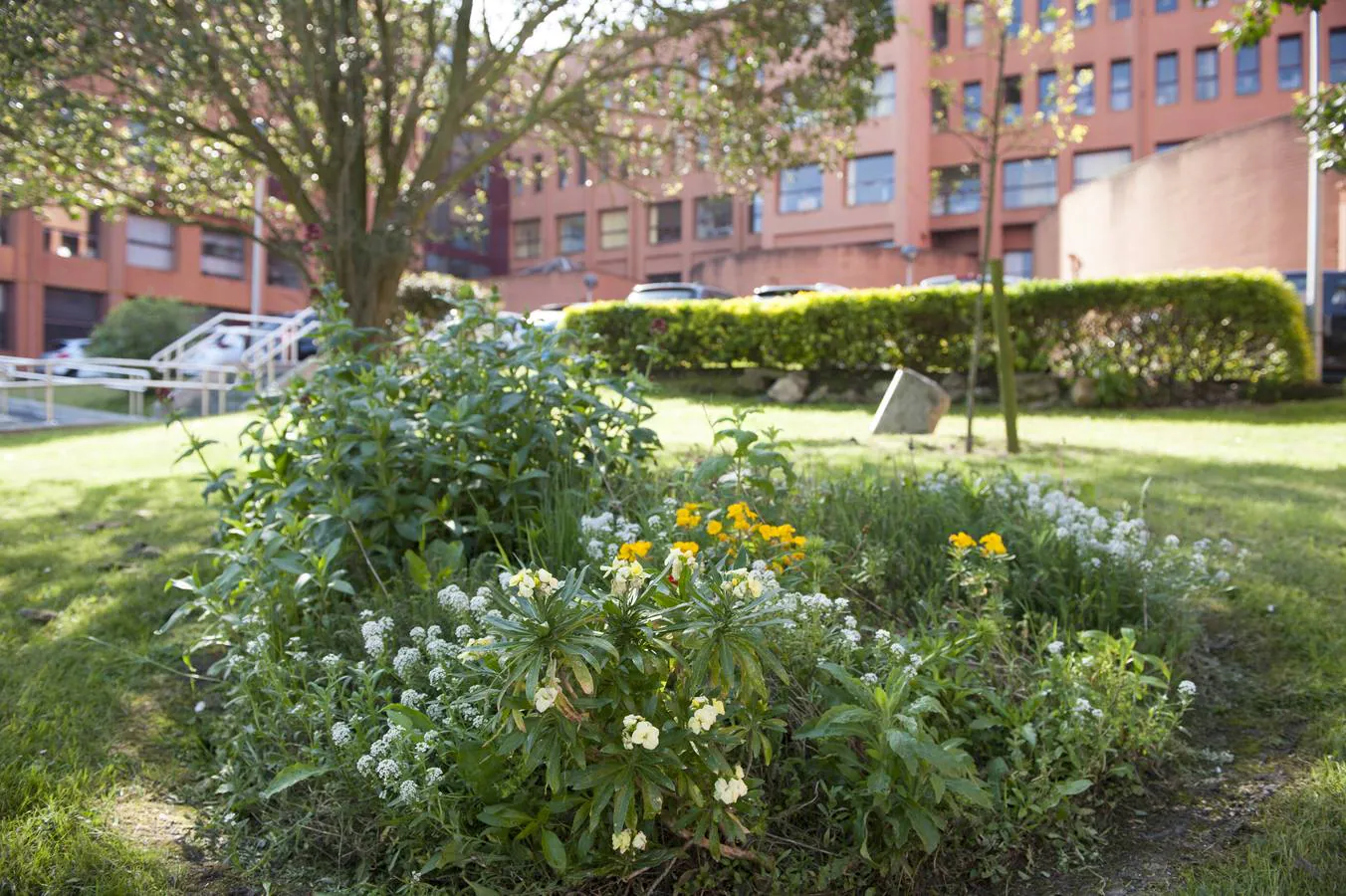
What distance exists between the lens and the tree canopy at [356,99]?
6.82 meters

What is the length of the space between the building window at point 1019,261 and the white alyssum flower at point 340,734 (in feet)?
116

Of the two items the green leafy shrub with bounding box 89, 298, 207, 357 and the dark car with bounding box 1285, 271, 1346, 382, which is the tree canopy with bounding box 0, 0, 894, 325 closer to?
the dark car with bounding box 1285, 271, 1346, 382

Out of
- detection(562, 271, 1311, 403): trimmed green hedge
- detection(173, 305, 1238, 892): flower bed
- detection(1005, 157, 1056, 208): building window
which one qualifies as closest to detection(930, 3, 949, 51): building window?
detection(1005, 157, 1056, 208): building window

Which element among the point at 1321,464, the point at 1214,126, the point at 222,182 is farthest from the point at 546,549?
the point at 1214,126

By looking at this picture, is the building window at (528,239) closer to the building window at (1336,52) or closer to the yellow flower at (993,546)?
the building window at (1336,52)

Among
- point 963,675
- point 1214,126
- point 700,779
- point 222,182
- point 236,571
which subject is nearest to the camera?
point 700,779

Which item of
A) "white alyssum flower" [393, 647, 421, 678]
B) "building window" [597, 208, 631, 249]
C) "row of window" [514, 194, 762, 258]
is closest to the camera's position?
"white alyssum flower" [393, 647, 421, 678]

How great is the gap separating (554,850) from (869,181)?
109 ft

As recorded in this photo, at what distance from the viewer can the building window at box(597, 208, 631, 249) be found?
4316 centimetres

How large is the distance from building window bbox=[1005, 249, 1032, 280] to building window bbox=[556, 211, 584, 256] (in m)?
18.7

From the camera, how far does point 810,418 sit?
1009cm

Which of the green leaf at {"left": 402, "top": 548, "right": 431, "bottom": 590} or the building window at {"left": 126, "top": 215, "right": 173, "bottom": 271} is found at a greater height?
the building window at {"left": 126, "top": 215, "right": 173, "bottom": 271}

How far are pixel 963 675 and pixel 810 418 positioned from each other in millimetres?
7493

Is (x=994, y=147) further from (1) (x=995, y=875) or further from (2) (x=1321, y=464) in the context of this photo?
(1) (x=995, y=875)
